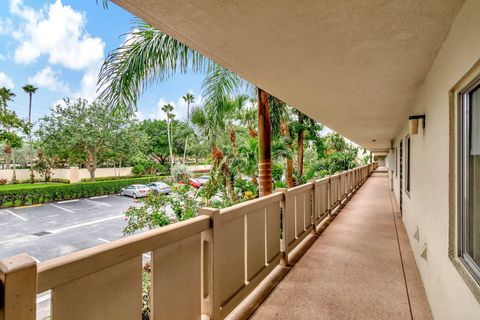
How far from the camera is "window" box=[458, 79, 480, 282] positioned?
5.16 ft

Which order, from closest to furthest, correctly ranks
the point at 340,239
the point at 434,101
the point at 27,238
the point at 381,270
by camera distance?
the point at 434,101, the point at 381,270, the point at 340,239, the point at 27,238

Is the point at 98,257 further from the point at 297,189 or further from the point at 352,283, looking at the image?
the point at 297,189

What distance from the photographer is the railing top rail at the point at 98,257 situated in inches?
42.5

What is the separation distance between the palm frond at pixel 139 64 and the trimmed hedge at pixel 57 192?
7.29 meters

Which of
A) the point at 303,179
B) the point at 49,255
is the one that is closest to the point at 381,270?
the point at 303,179

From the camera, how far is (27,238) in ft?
27.4

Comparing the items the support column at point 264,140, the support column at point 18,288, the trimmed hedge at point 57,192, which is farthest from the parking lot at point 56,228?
the support column at point 18,288

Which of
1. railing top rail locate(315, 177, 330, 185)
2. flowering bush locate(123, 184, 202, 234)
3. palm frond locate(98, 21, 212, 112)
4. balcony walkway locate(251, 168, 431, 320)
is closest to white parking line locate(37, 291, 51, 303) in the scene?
balcony walkway locate(251, 168, 431, 320)

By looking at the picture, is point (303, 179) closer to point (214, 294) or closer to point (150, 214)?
point (150, 214)

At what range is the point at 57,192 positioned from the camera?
44.8 feet

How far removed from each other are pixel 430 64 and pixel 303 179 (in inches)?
311

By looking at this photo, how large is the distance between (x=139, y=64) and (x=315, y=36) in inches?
110

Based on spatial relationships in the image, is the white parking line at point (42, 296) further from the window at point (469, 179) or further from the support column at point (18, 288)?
the window at point (469, 179)

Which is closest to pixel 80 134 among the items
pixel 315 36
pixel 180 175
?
pixel 180 175
